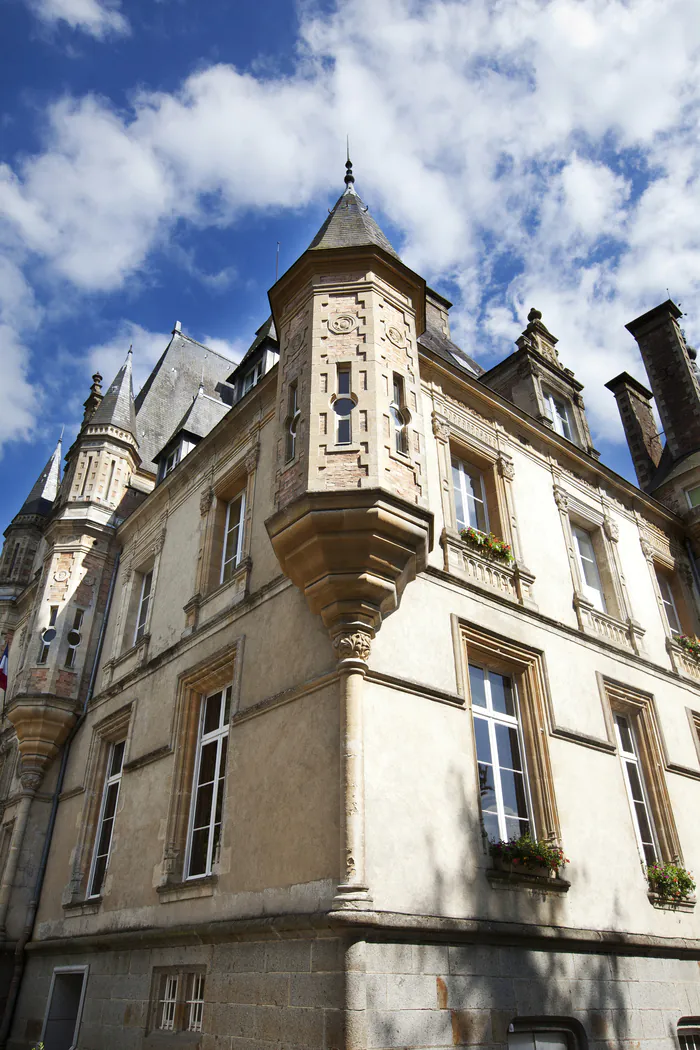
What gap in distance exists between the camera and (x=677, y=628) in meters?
12.4

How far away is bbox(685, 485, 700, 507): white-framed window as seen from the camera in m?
13.7

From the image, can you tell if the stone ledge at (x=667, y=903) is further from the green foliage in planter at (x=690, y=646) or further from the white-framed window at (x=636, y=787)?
the green foliage in planter at (x=690, y=646)

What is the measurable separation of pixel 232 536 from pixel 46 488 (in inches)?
458

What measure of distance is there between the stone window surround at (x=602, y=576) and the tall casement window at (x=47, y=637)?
27.5 feet

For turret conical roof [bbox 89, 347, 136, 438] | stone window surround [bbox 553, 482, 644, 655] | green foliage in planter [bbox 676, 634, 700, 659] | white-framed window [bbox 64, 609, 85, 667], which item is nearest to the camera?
stone window surround [bbox 553, 482, 644, 655]

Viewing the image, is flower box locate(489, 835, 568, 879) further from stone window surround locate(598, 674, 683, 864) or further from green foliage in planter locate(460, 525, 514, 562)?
green foliage in planter locate(460, 525, 514, 562)

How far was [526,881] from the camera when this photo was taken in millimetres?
6973

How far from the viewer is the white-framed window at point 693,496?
1371 cm

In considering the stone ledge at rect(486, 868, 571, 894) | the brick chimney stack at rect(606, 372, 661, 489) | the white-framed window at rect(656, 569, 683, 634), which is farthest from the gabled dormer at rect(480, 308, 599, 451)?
the stone ledge at rect(486, 868, 571, 894)

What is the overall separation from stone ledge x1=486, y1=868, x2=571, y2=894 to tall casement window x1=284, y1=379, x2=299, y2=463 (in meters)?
4.46

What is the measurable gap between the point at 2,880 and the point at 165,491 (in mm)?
6476

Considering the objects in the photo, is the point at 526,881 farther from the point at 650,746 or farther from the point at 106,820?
the point at 106,820

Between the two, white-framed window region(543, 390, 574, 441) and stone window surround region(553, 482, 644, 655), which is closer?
stone window surround region(553, 482, 644, 655)

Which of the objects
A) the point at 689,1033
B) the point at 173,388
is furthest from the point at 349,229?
the point at 173,388
